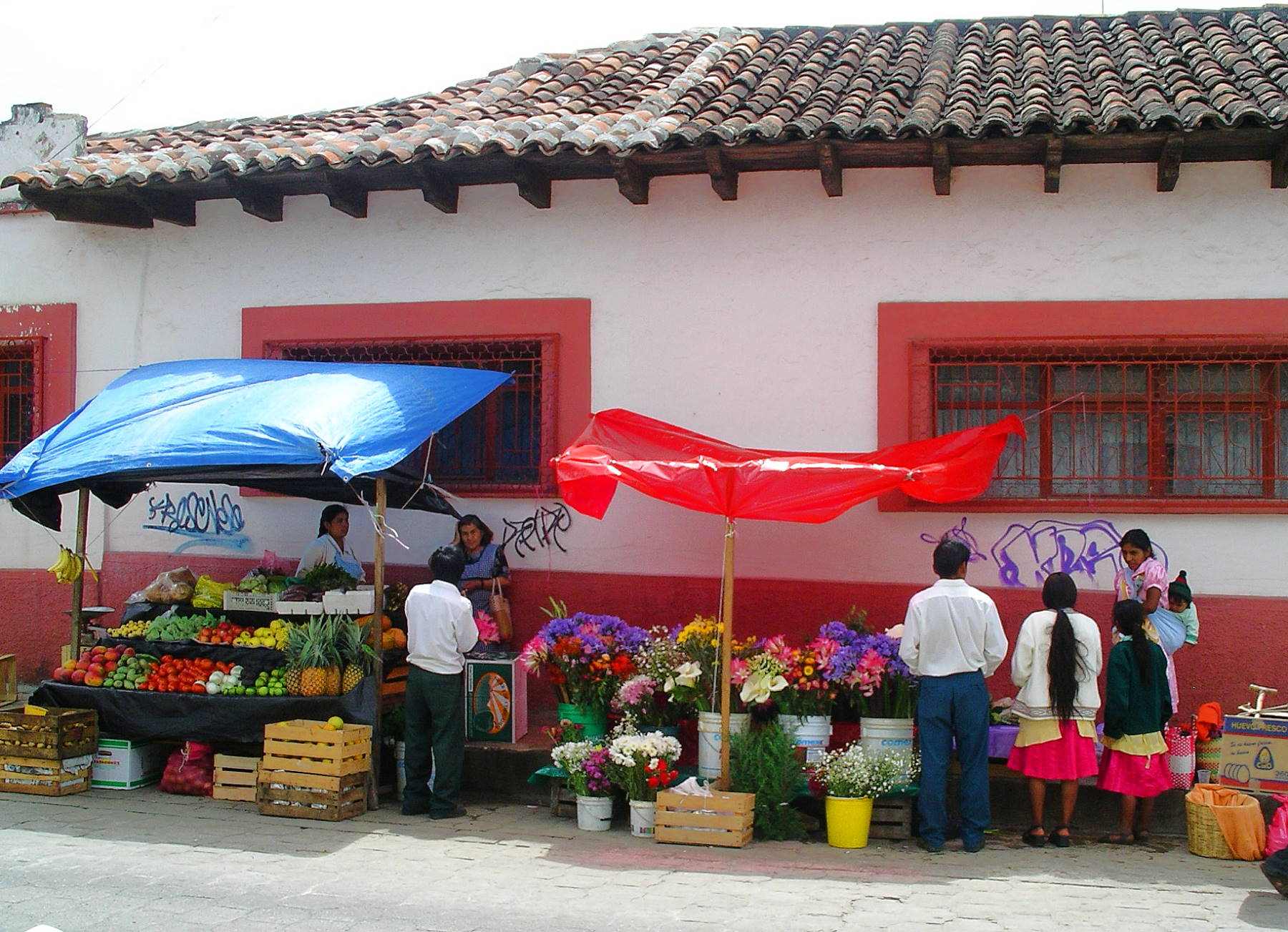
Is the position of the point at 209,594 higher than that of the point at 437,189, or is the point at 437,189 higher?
the point at 437,189

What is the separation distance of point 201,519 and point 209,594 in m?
1.54

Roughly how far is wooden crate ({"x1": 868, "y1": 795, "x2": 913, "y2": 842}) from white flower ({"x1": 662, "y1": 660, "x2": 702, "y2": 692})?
1.32 m

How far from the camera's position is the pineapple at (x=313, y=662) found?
8.55 meters

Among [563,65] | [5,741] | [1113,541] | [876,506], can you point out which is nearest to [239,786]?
[5,741]

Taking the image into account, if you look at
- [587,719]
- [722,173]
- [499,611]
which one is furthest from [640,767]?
[722,173]

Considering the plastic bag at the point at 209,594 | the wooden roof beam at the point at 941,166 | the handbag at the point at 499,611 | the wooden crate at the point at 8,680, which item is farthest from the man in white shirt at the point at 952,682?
the wooden crate at the point at 8,680

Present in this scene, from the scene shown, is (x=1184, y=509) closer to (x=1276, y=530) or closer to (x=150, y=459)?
(x=1276, y=530)

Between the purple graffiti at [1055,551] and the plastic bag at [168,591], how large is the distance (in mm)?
5828

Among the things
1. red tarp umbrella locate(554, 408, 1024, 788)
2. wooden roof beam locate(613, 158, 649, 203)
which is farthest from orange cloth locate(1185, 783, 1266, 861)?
wooden roof beam locate(613, 158, 649, 203)

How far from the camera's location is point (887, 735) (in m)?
8.01

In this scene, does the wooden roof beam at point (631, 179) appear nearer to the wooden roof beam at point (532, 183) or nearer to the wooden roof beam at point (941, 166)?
the wooden roof beam at point (532, 183)

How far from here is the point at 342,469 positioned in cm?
785

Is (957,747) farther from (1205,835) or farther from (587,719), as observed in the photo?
(587,719)

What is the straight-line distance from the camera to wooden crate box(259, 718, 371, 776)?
818 cm
